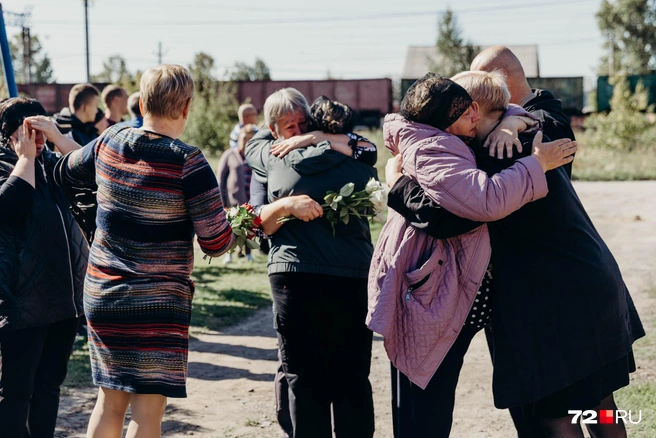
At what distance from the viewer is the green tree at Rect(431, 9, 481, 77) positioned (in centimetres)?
4203

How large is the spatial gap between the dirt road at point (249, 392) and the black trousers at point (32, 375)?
0.80 meters

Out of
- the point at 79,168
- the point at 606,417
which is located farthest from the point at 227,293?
the point at 606,417

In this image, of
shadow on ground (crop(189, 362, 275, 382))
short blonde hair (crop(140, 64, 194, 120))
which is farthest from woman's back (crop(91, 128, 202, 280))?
shadow on ground (crop(189, 362, 275, 382))

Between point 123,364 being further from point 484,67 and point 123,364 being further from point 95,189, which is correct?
point 484,67

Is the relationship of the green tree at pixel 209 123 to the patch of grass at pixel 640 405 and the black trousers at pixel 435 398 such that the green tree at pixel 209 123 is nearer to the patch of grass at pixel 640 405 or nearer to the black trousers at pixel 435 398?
the patch of grass at pixel 640 405

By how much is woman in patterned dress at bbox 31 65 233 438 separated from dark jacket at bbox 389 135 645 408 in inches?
32.9

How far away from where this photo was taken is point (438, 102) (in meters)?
2.91

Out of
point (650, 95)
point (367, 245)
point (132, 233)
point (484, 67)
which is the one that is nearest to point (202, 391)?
point (367, 245)

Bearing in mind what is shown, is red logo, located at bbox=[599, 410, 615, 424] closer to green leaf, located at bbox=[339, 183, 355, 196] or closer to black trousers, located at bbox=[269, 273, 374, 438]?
black trousers, located at bbox=[269, 273, 374, 438]

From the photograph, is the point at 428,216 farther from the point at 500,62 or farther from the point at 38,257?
the point at 38,257

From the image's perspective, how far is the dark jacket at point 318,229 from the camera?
370 cm

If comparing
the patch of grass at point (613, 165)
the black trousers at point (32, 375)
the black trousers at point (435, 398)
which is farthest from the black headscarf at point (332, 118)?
the patch of grass at point (613, 165)

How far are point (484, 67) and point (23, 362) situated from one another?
2515mm

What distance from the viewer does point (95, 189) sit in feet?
11.4
